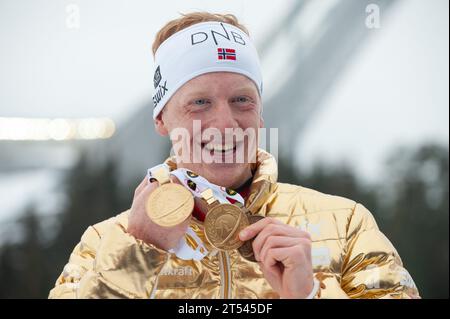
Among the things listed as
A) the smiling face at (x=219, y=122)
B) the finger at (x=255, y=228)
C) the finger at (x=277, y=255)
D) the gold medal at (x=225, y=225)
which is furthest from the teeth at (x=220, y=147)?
the finger at (x=277, y=255)

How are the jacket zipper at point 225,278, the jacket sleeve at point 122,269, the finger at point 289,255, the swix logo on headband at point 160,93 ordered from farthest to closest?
the swix logo on headband at point 160,93 < the jacket zipper at point 225,278 < the jacket sleeve at point 122,269 < the finger at point 289,255

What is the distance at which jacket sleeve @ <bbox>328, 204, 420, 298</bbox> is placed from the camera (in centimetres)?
156

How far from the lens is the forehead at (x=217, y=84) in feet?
5.52

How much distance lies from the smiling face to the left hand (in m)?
0.32

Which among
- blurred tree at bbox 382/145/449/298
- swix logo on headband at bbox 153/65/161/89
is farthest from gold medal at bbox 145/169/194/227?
blurred tree at bbox 382/145/449/298

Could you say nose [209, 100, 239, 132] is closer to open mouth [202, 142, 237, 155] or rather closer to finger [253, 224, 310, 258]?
open mouth [202, 142, 237, 155]

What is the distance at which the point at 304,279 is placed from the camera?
4.63 feet

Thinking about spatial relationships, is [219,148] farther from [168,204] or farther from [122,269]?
[122,269]

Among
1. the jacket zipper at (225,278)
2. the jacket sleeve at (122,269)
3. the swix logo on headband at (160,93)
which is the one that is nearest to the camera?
the jacket sleeve at (122,269)

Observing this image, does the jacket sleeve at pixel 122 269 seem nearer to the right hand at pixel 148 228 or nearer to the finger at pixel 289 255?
the right hand at pixel 148 228

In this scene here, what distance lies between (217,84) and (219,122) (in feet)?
0.42

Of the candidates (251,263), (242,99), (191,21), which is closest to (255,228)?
(251,263)

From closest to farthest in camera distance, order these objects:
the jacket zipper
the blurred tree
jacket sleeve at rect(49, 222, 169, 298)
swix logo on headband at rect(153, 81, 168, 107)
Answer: jacket sleeve at rect(49, 222, 169, 298), the jacket zipper, swix logo on headband at rect(153, 81, 168, 107), the blurred tree

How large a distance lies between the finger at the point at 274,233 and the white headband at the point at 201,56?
573 mm
